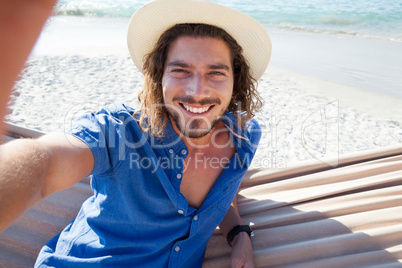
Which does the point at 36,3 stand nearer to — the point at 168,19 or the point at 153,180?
the point at 153,180

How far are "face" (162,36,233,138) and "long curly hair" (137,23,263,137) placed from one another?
48mm

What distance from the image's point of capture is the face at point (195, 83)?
5.74 ft

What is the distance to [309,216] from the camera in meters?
2.14

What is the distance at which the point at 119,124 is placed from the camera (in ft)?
4.93

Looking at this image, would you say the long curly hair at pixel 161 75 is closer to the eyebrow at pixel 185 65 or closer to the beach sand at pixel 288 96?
the eyebrow at pixel 185 65

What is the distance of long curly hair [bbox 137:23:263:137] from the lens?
171 cm

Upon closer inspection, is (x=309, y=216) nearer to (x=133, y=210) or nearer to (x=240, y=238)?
(x=240, y=238)

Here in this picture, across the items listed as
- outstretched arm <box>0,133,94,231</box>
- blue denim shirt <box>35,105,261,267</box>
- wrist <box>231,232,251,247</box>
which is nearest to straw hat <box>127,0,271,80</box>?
blue denim shirt <box>35,105,261,267</box>

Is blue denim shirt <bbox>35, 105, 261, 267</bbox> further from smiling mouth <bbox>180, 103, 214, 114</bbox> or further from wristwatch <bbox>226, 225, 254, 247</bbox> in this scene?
wristwatch <bbox>226, 225, 254, 247</bbox>

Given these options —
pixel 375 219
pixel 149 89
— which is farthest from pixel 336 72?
pixel 149 89

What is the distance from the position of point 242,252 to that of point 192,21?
1.26 m

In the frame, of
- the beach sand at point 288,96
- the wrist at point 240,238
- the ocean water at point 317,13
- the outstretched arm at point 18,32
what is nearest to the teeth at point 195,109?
the wrist at point 240,238

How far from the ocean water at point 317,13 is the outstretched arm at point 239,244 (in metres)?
8.93

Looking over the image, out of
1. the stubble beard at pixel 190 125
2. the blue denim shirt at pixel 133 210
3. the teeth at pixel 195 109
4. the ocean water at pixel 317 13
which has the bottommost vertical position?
the blue denim shirt at pixel 133 210
